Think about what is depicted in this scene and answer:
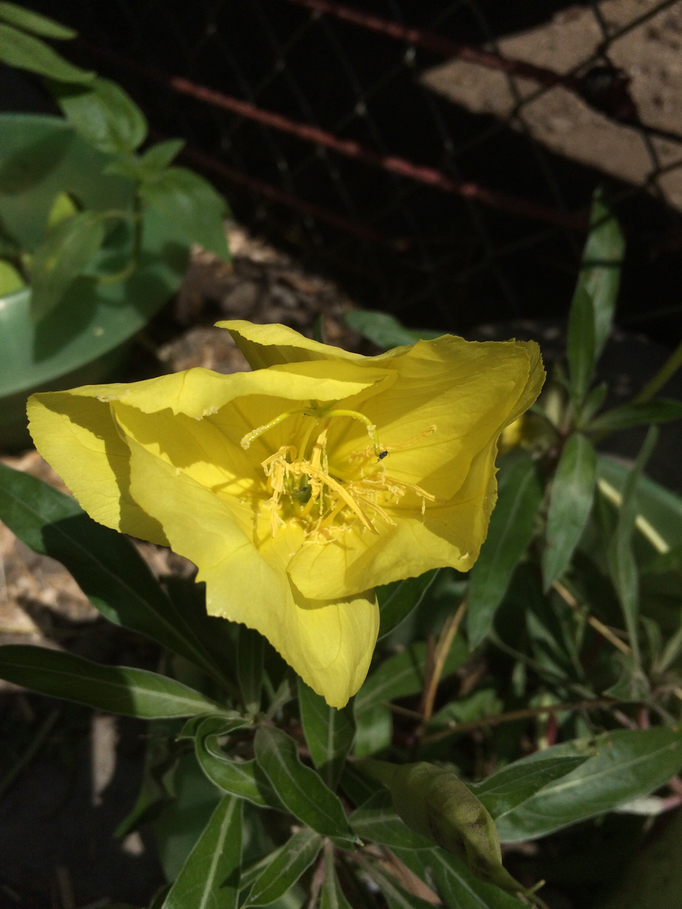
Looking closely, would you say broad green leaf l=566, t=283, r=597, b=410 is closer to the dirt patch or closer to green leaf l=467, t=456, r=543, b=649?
green leaf l=467, t=456, r=543, b=649

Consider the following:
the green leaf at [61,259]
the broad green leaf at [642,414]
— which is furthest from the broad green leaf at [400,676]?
the green leaf at [61,259]

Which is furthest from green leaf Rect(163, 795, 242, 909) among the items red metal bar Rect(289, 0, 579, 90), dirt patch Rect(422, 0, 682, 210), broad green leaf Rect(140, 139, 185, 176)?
dirt patch Rect(422, 0, 682, 210)

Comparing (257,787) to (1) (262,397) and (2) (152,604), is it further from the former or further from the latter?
(1) (262,397)

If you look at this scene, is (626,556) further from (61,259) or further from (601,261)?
(61,259)

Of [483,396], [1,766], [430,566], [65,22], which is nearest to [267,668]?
[430,566]

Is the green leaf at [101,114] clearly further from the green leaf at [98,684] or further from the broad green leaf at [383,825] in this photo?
the broad green leaf at [383,825]
